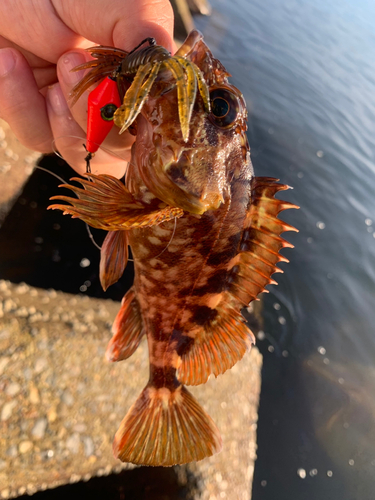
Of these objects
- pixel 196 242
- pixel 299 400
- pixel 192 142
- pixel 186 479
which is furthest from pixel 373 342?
pixel 192 142

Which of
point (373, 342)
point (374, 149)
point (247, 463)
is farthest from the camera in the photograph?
point (374, 149)

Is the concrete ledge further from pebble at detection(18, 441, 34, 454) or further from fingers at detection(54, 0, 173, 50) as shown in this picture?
fingers at detection(54, 0, 173, 50)

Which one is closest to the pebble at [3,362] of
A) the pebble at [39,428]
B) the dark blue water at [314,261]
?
the pebble at [39,428]

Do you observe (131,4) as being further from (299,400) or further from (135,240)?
(299,400)

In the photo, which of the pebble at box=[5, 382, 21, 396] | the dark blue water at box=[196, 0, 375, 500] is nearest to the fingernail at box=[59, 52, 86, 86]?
the pebble at box=[5, 382, 21, 396]

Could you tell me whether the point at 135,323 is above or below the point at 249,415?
above

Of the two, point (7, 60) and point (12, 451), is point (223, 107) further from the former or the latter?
point (12, 451)

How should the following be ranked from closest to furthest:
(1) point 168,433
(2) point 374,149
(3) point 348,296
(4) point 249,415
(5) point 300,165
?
1. (1) point 168,433
2. (4) point 249,415
3. (3) point 348,296
4. (5) point 300,165
5. (2) point 374,149

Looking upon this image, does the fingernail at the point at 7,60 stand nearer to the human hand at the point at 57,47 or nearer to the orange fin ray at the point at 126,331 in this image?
the human hand at the point at 57,47
